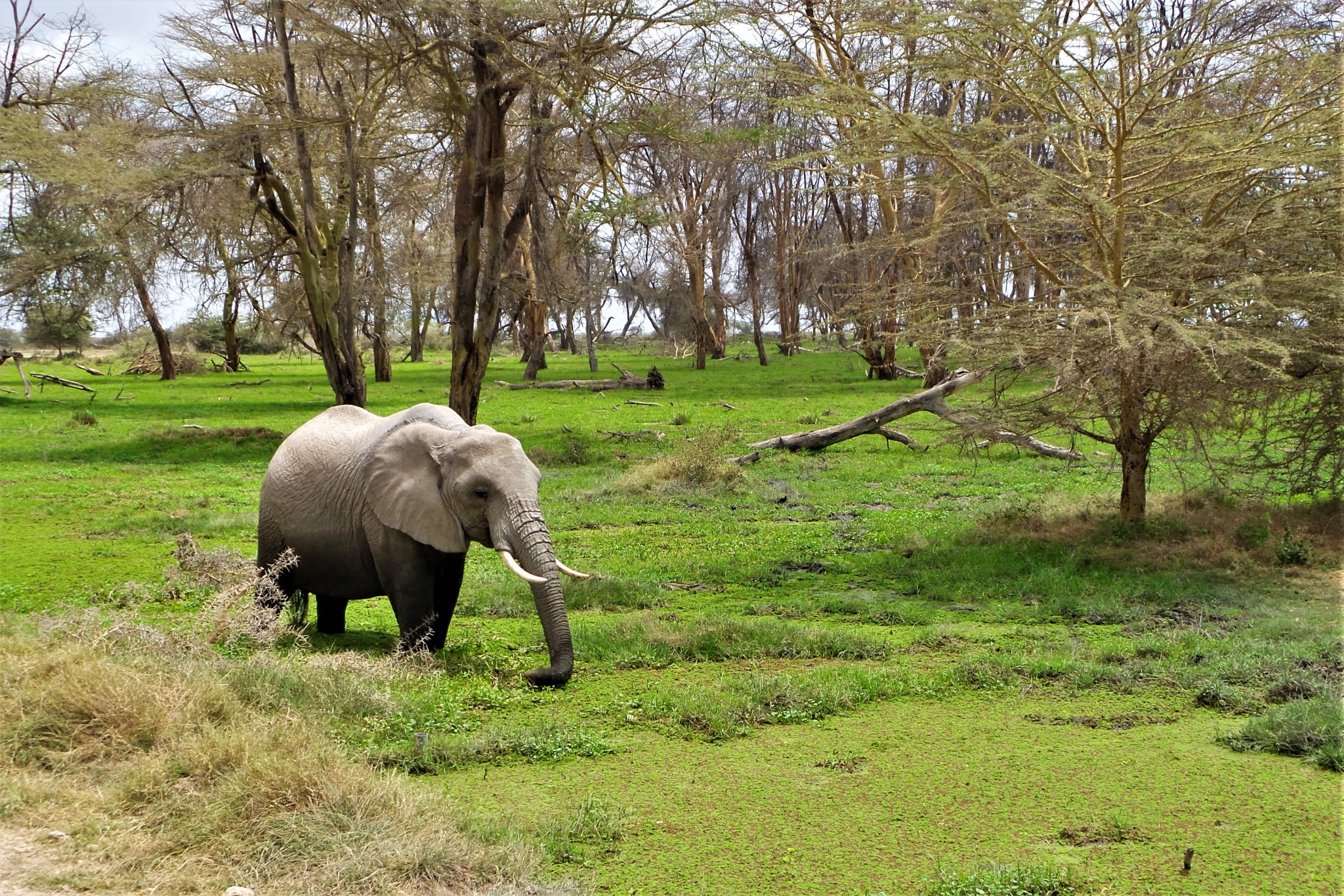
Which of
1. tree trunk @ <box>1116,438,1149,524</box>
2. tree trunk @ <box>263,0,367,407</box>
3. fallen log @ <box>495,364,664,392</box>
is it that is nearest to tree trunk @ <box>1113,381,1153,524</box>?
tree trunk @ <box>1116,438,1149,524</box>

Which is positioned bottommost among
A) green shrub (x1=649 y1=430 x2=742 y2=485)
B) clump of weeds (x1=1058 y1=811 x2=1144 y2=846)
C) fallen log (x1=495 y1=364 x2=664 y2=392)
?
clump of weeds (x1=1058 y1=811 x2=1144 y2=846)

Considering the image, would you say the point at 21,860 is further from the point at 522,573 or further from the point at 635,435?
the point at 635,435

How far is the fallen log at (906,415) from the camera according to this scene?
12.2 metres

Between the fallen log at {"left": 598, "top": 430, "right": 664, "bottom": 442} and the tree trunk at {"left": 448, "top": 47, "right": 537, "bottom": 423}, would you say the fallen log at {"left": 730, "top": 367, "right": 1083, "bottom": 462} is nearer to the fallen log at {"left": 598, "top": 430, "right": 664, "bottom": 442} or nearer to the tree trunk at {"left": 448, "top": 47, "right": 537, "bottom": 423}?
the fallen log at {"left": 598, "top": 430, "right": 664, "bottom": 442}

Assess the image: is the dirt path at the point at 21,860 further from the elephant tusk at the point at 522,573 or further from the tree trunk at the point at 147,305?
the tree trunk at the point at 147,305

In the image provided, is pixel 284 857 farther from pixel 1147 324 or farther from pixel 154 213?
pixel 154 213

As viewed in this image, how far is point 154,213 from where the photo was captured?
2334cm

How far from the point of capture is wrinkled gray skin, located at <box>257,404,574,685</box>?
23.3ft

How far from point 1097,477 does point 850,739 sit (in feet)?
34.0

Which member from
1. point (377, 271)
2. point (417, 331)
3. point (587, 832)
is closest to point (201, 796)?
point (587, 832)

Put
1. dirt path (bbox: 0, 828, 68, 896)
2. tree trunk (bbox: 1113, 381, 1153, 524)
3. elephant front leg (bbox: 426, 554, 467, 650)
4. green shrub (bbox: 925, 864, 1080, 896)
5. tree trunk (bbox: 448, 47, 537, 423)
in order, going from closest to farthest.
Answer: dirt path (bbox: 0, 828, 68, 896) < green shrub (bbox: 925, 864, 1080, 896) < elephant front leg (bbox: 426, 554, 467, 650) < tree trunk (bbox: 1113, 381, 1153, 524) < tree trunk (bbox: 448, 47, 537, 423)

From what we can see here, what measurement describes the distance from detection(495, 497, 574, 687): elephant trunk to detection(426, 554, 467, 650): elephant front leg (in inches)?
31.7

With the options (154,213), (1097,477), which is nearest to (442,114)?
(154,213)

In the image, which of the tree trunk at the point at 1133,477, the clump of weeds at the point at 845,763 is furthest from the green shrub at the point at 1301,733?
the tree trunk at the point at 1133,477
